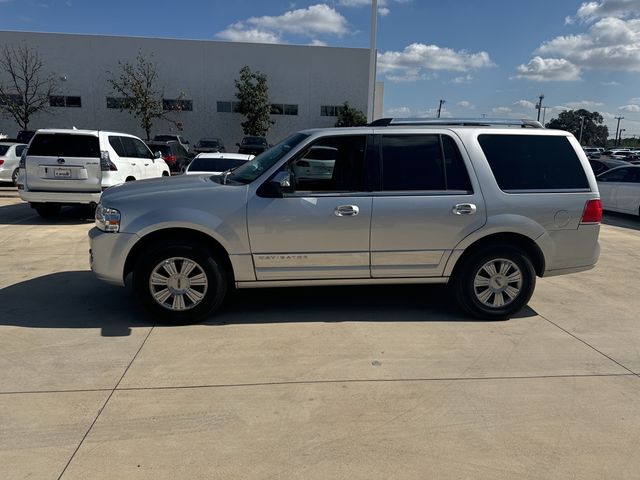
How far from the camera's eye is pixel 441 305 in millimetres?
5535

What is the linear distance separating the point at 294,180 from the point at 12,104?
36.4m

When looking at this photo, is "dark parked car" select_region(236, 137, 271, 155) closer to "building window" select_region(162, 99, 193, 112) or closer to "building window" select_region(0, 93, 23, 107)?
"building window" select_region(162, 99, 193, 112)

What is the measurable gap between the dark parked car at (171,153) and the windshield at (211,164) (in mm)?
7439

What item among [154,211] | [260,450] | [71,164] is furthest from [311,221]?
[71,164]

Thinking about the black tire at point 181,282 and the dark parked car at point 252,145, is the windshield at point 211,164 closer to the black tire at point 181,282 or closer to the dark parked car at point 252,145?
the black tire at point 181,282

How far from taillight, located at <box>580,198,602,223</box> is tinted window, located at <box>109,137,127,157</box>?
8.69 m

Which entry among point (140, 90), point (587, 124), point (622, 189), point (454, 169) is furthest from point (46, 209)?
point (587, 124)

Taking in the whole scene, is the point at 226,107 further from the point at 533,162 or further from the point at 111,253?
the point at 533,162

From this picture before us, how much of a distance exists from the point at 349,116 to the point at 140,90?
47.9 feet

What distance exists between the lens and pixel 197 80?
36.4 m

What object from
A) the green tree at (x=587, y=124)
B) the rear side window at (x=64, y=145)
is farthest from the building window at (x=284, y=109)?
the green tree at (x=587, y=124)

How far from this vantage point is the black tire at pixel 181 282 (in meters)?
4.59

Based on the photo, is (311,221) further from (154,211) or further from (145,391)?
(145,391)

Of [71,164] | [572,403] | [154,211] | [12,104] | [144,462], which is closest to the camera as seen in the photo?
[144,462]
